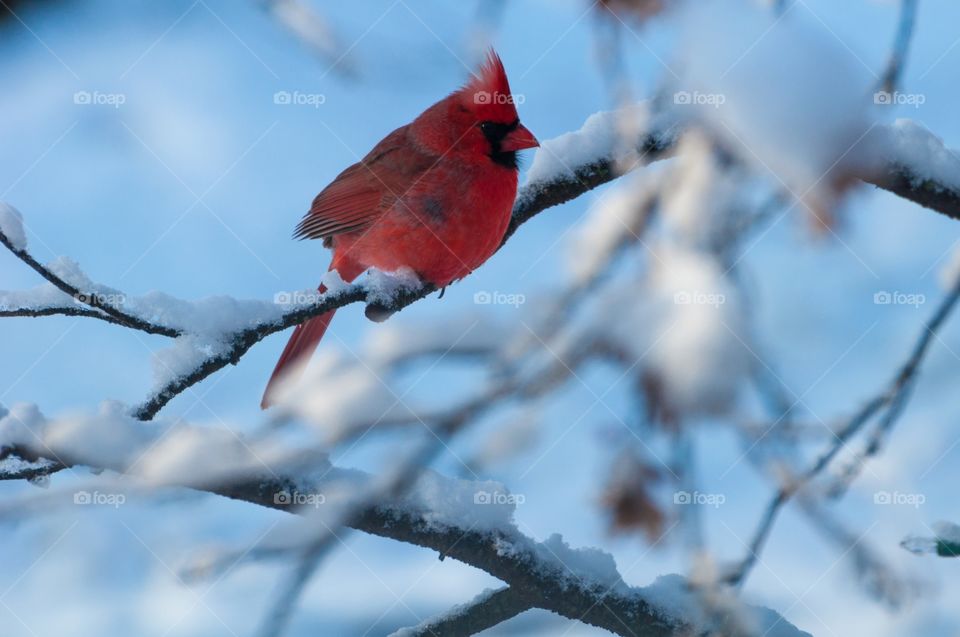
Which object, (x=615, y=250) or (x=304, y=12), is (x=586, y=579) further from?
(x=304, y=12)

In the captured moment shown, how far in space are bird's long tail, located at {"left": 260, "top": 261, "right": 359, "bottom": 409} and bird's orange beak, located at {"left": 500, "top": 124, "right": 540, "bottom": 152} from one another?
0.61 m

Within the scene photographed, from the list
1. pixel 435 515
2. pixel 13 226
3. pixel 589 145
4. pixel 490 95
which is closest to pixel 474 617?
pixel 435 515

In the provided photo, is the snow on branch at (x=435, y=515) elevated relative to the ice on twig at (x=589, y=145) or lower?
lower

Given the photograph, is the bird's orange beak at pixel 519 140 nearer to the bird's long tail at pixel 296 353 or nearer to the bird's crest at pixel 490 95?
the bird's crest at pixel 490 95

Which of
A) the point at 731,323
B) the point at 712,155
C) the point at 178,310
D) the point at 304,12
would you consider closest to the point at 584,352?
the point at 731,323

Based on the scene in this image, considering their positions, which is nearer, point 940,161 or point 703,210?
point 703,210

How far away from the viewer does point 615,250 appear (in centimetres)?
208

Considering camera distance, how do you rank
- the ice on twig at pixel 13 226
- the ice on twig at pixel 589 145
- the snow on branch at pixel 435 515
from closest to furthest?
1. the snow on branch at pixel 435 515
2. the ice on twig at pixel 13 226
3. the ice on twig at pixel 589 145

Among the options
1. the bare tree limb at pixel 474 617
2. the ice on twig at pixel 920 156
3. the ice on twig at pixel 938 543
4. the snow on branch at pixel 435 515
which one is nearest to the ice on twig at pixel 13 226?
the snow on branch at pixel 435 515

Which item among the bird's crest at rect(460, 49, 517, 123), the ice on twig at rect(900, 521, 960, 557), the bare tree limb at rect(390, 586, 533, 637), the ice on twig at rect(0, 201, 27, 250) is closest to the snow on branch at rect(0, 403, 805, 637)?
the bare tree limb at rect(390, 586, 533, 637)

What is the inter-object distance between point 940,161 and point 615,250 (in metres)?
0.67

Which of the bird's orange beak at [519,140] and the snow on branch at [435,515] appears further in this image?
the bird's orange beak at [519,140]

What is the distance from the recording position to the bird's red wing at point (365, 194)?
99.3 inches

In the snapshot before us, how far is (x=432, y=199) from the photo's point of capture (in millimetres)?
2412
